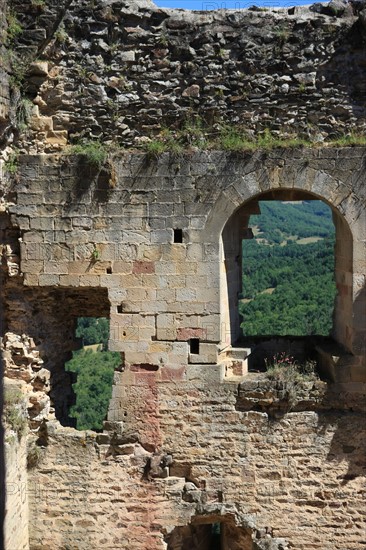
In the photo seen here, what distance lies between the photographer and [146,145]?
30.0 feet

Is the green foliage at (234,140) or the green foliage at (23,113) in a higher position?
the green foliage at (23,113)

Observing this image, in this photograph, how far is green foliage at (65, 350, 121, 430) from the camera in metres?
20.0

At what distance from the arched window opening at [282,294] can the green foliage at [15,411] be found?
277 cm

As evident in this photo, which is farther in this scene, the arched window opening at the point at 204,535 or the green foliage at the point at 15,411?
the arched window opening at the point at 204,535

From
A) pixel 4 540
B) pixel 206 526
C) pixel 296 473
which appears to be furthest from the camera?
pixel 206 526

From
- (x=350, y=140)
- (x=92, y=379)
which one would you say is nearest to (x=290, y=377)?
(x=350, y=140)

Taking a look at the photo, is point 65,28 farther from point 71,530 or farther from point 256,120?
point 71,530

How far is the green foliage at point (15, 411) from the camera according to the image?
29.2 ft

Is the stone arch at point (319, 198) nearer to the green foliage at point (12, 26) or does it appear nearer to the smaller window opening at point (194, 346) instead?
the smaller window opening at point (194, 346)

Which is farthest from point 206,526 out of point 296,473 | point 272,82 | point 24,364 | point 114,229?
point 272,82

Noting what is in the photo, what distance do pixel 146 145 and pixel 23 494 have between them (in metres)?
4.81

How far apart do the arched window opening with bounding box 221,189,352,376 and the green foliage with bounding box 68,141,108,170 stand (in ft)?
6.20

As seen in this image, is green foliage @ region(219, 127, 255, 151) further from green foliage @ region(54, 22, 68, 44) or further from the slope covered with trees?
the slope covered with trees

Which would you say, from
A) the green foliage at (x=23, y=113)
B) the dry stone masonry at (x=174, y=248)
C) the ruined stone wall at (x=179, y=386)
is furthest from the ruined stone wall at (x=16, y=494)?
the green foliage at (x=23, y=113)
